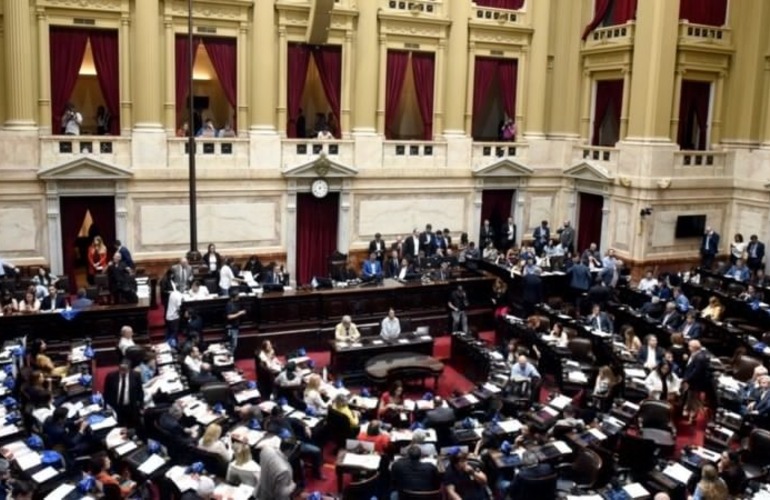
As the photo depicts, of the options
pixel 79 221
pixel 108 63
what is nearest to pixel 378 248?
pixel 79 221

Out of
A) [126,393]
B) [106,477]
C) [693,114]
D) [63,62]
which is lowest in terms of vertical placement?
[106,477]

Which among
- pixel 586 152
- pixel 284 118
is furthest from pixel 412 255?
pixel 586 152

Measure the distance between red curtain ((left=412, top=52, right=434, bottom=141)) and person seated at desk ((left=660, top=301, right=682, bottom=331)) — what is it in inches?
405

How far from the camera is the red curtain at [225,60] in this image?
22031 millimetres

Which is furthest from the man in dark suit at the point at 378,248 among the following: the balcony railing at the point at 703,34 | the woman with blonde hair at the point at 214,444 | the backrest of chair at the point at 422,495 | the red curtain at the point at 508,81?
the backrest of chair at the point at 422,495

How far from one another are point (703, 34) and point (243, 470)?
2023 centimetres

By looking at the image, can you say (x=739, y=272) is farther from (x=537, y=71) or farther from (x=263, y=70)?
(x=263, y=70)

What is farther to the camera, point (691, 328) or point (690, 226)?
point (690, 226)

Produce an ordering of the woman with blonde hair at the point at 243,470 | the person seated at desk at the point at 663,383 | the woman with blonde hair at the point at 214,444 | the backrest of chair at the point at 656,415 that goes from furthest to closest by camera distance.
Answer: the person seated at desk at the point at 663,383 < the backrest of chair at the point at 656,415 < the woman with blonde hair at the point at 214,444 < the woman with blonde hair at the point at 243,470

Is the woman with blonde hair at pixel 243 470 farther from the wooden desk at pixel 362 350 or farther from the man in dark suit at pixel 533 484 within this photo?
the wooden desk at pixel 362 350

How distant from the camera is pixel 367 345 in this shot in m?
16.2

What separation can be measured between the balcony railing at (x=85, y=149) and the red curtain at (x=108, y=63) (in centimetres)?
84

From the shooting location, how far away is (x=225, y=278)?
18.6 metres

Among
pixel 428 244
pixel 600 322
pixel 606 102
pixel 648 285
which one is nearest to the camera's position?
pixel 600 322
